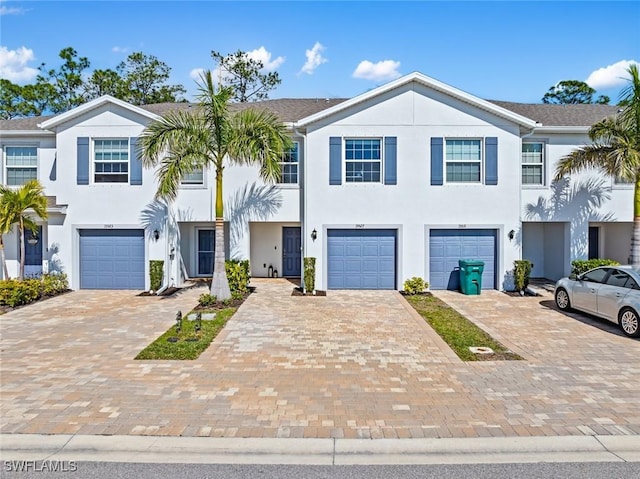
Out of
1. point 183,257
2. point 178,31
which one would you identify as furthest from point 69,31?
point 183,257

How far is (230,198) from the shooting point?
16.1 meters

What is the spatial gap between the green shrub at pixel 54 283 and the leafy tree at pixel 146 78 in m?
23.4

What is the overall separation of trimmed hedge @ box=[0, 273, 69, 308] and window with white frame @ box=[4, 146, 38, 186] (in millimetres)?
4283

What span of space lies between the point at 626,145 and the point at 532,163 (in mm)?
3262

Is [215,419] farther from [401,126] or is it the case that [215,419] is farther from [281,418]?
A: [401,126]

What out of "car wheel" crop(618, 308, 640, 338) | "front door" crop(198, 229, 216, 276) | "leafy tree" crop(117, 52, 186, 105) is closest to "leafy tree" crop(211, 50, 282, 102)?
"leafy tree" crop(117, 52, 186, 105)

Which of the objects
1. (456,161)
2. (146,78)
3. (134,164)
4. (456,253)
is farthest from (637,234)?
(146,78)

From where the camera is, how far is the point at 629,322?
365 inches

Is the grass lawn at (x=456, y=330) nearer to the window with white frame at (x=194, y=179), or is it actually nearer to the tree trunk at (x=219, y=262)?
the tree trunk at (x=219, y=262)

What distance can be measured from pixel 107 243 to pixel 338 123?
9667 millimetres

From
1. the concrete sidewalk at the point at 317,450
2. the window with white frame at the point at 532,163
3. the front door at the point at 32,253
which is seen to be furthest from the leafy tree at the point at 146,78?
the concrete sidewalk at the point at 317,450

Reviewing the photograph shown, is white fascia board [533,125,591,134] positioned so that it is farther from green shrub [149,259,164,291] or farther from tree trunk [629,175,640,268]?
green shrub [149,259,164,291]

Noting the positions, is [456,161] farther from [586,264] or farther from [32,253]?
[32,253]

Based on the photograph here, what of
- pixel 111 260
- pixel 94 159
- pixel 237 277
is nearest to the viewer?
pixel 237 277
